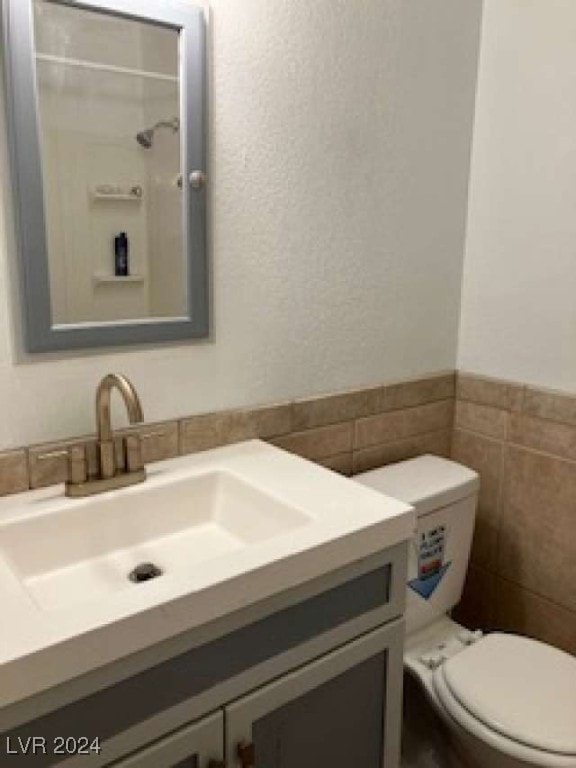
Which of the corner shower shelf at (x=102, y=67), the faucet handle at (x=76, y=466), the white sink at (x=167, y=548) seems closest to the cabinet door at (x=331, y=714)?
the white sink at (x=167, y=548)

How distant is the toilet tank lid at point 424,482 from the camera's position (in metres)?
1.44

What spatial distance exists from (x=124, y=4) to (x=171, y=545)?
969 mm

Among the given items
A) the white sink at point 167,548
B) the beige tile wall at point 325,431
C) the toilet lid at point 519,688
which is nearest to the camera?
the white sink at point 167,548

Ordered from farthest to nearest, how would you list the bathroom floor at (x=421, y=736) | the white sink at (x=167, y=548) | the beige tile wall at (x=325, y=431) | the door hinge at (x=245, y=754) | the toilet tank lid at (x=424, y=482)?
the bathroom floor at (x=421, y=736)
the toilet tank lid at (x=424, y=482)
the beige tile wall at (x=325, y=431)
the door hinge at (x=245, y=754)
the white sink at (x=167, y=548)

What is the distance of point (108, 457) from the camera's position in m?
1.11

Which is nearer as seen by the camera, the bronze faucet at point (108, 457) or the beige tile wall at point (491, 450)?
the bronze faucet at point (108, 457)

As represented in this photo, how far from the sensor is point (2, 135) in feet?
3.26

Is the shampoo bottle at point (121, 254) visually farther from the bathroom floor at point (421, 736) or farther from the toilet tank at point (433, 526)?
the bathroom floor at point (421, 736)

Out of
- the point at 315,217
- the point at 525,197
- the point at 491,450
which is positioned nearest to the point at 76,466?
the point at 315,217

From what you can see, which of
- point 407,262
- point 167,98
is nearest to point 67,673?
point 167,98

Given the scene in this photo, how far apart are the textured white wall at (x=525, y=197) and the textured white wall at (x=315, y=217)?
61 millimetres

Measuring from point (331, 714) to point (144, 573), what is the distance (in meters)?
0.40

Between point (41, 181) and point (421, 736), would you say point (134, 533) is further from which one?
point (421, 736)

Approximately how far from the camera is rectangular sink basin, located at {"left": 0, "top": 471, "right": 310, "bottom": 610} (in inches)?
39.3
